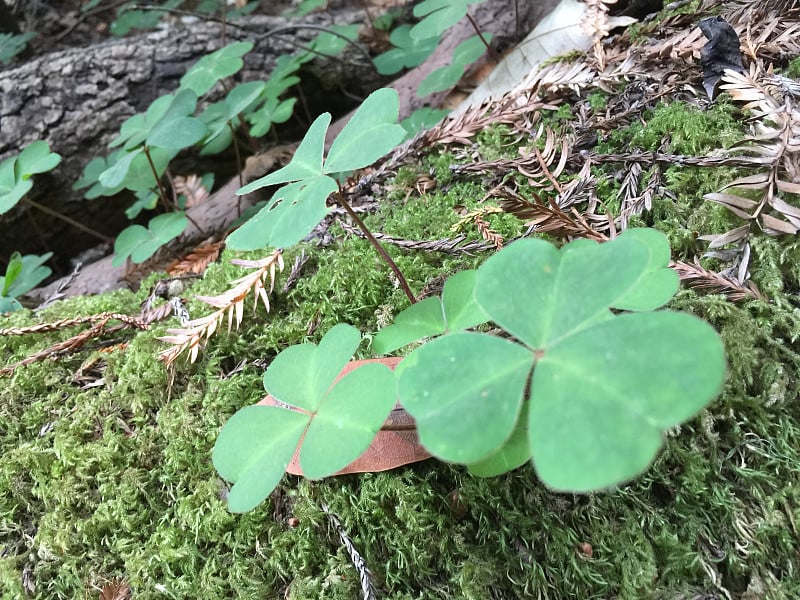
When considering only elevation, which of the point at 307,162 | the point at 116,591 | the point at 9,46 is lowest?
the point at 116,591

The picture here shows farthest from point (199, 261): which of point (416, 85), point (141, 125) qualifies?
point (416, 85)

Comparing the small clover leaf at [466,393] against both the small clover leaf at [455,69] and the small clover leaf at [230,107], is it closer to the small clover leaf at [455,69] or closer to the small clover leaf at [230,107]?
the small clover leaf at [455,69]

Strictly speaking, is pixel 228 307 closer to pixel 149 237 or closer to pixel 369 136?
pixel 369 136

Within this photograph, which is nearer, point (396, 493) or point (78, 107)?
point (396, 493)

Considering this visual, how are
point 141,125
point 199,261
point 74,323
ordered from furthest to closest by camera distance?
point 141,125 → point 199,261 → point 74,323

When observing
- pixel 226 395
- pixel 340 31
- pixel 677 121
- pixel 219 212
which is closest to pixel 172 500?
pixel 226 395

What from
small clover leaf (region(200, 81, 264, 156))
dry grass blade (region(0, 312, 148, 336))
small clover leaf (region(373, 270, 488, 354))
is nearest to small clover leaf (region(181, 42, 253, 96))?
small clover leaf (region(200, 81, 264, 156))

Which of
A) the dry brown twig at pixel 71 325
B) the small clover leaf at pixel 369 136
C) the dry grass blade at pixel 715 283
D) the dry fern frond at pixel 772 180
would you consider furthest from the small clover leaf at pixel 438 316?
the dry brown twig at pixel 71 325
